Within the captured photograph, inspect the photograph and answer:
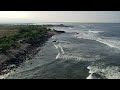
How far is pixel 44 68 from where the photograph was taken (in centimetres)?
1831

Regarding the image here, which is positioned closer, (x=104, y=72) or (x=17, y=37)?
(x=104, y=72)

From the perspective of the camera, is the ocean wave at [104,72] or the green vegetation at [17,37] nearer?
the ocean wave at [104,72]

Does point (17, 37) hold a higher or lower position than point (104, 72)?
lower

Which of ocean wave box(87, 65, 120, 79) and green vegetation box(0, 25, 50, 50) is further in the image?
green vegetation box(0, 25, 50, 50)

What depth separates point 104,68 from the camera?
56.9 feet

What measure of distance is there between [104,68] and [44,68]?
20.0 ft
